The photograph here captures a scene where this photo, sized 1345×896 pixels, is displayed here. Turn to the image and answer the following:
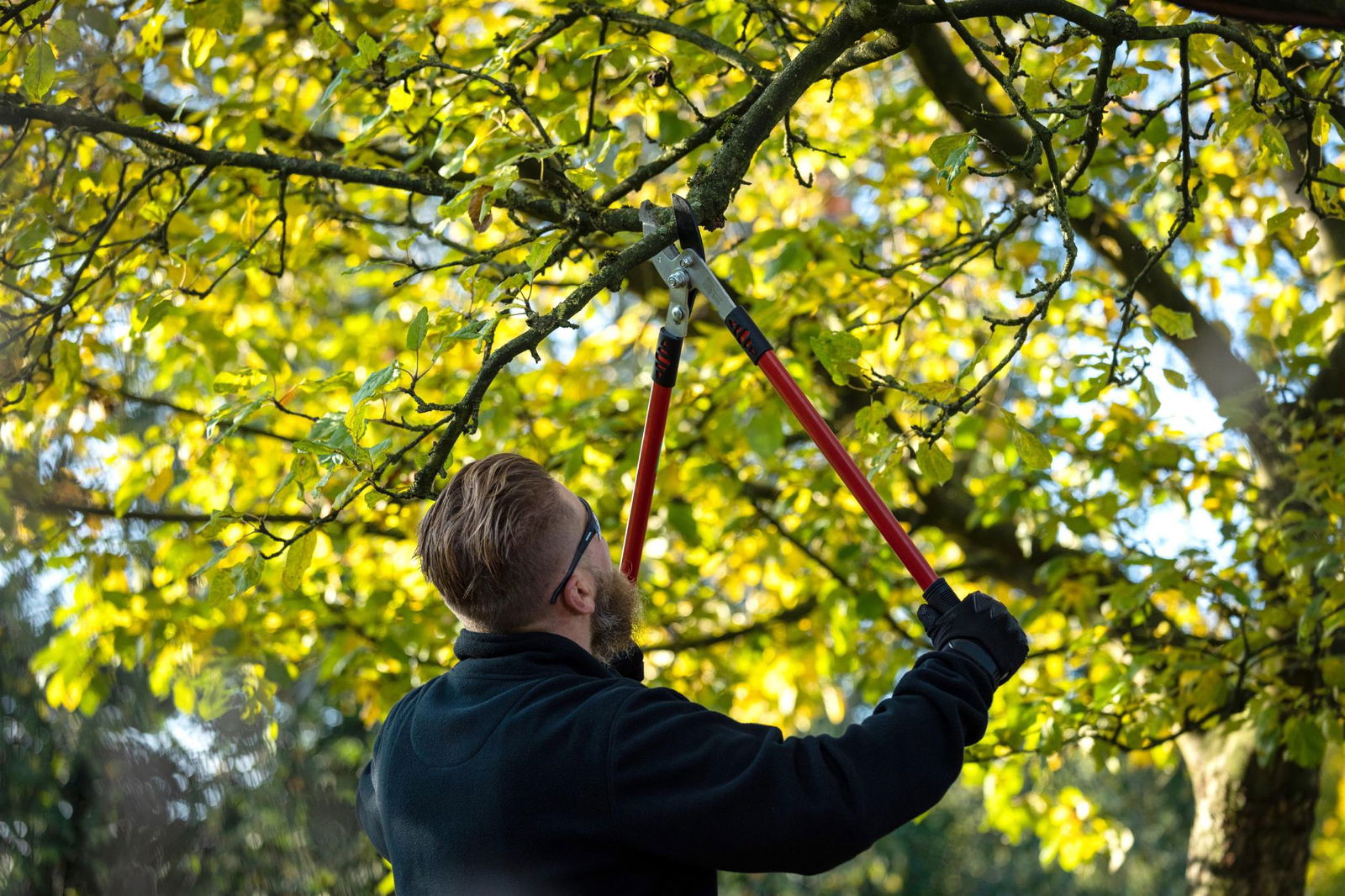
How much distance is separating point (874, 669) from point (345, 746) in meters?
4.89

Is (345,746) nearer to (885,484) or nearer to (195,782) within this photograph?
(195,782)

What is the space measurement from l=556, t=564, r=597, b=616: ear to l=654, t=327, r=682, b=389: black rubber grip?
49cm

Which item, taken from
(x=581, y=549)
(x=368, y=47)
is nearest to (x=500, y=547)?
(x=581, y=549)

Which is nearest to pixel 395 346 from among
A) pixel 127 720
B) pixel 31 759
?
pixel 127 720

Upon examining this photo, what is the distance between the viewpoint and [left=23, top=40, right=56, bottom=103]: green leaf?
221 cm

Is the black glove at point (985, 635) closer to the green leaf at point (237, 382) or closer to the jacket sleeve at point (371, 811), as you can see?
the jacket sleeve at point (371, 811)

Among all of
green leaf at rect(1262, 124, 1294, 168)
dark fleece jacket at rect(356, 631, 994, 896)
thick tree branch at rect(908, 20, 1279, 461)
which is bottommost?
dark fleece jacket at rect(356, 631, 994, 896)

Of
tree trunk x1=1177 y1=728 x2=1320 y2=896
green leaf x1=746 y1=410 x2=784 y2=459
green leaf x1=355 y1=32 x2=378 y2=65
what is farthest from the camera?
tree trunk x1=1177 y1=728 x2=1320 y2=896

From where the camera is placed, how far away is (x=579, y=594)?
1.80 metres

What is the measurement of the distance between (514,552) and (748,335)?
1.85ft

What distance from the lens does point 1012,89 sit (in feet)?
6.81

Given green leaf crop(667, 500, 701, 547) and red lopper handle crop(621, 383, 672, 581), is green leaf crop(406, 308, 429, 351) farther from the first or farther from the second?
green leaf crop(667, 500, 701, 547)

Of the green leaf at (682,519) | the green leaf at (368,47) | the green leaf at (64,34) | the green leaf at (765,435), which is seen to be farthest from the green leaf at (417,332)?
the green leaf at (682,519)

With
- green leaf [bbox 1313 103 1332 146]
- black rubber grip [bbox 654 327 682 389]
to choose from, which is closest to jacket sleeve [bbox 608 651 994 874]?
black rubber grip [bbox 654 327 682 389]
